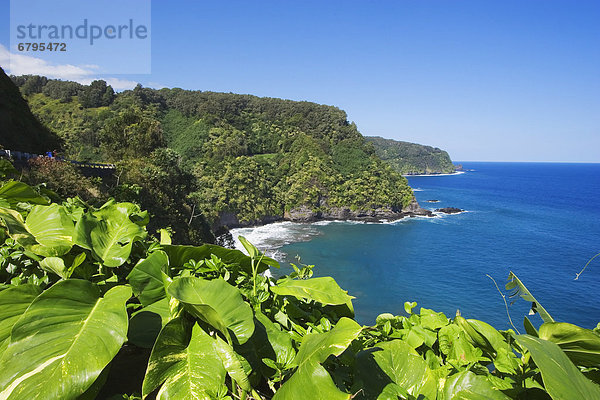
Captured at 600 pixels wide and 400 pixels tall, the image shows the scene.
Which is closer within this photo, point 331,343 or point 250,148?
point 331,343

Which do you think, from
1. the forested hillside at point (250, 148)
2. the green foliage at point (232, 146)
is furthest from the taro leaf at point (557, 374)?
the forested hillside at point (250, 148)

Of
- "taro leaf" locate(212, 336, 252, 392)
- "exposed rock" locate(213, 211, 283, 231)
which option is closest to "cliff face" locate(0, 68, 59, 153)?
"taro leaf" locate(212, 336, 252, 392)

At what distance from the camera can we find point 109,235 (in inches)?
52.6

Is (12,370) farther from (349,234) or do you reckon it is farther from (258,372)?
(349,234)

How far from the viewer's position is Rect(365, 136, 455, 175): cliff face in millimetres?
141875

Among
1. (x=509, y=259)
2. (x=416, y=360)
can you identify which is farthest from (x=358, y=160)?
(x=416, y=360)

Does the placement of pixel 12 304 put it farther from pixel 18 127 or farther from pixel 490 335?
pixel 18 127

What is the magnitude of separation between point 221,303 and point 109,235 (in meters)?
0.76

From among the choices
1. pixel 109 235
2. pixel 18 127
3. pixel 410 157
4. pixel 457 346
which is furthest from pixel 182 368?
pixel 410 157

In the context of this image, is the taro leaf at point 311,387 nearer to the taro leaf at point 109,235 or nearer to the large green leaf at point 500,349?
the large green leaf at point 500,349

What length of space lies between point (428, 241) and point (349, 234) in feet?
34.9

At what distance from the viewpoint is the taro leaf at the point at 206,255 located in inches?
50.3

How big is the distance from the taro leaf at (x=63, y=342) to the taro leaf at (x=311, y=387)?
390mm

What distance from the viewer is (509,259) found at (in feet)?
123
